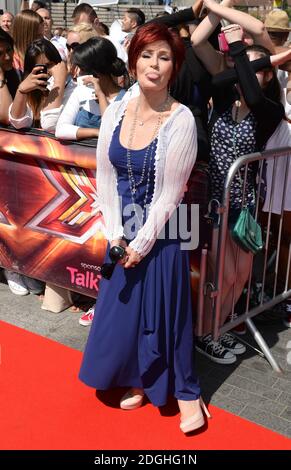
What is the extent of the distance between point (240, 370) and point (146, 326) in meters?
0.91

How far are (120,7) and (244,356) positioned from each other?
30955 millimetres

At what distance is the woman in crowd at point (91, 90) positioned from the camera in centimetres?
330

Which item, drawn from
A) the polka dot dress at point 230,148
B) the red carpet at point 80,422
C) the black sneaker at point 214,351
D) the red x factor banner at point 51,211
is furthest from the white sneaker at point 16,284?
the polka dot dress at point 230,148

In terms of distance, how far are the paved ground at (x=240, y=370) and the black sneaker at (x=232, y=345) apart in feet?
0.17

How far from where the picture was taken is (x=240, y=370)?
132 inches

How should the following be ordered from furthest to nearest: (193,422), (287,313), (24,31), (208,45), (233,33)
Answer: (24,31) → (287,313) → (208,45) → (233,33) → (193,422)

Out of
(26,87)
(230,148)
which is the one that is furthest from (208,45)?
(26,87)

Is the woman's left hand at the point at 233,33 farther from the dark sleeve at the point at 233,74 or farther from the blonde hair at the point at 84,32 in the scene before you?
the blonde hair at the point at 84,32

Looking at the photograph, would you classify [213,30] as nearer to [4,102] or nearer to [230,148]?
[230,148]

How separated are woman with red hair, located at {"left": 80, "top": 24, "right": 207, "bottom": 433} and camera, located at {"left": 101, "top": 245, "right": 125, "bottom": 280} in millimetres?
18

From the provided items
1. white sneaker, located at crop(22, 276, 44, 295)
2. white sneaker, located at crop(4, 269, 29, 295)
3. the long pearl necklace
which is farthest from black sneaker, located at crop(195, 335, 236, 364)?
white sneaker, located at crop(4, 269, 29, 295)

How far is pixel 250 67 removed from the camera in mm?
2881

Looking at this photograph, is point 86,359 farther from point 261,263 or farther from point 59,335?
point 261,263
